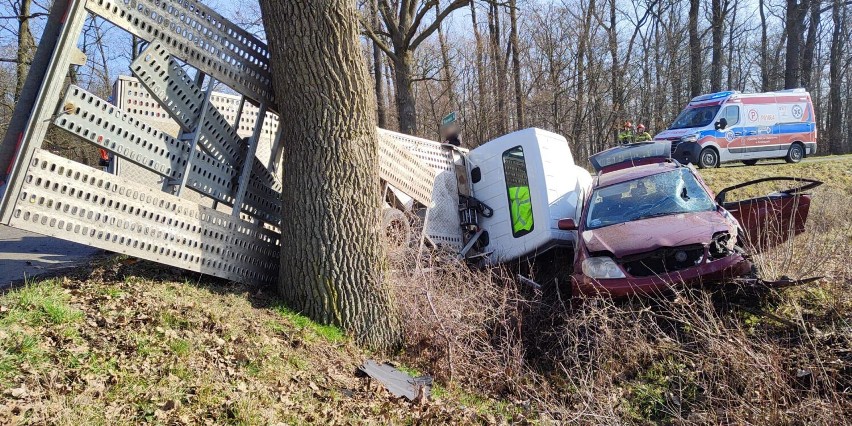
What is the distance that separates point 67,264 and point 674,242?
6789mm

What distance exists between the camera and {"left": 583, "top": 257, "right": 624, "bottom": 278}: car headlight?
5.92m

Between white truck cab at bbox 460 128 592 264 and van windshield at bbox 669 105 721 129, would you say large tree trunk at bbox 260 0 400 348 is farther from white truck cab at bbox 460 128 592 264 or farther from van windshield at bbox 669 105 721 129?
van windshield at bbox 669 105 721 129

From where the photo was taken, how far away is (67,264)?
22.4 ft

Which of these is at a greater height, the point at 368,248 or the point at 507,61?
the point at 507,61

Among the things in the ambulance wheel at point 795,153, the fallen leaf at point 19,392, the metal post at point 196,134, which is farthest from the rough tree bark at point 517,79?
the fallen leaf at point 19,392

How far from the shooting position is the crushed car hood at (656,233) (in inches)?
228

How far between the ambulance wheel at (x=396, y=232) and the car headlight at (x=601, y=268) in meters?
2.12

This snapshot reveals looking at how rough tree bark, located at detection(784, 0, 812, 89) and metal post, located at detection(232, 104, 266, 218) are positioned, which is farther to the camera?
rough tree bark, located at detection(784, 0, 812, 89)

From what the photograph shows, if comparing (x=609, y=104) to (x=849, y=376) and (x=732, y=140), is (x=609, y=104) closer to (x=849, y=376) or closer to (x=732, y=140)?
(x=732, y=140)

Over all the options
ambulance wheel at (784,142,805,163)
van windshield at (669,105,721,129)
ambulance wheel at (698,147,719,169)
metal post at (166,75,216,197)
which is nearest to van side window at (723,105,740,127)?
van windshield at (669,105,721,129)

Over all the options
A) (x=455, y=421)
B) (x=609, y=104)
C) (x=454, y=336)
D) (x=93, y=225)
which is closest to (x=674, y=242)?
(x=454, y=336)

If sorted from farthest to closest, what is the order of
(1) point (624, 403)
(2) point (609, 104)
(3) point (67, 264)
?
(2) point (609, 104)
(3) point (67, 264)
(1) point (624, 403)

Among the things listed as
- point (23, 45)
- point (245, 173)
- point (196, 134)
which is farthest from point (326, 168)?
point (23, 45)

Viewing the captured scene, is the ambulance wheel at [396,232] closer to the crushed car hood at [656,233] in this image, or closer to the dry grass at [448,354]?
the dry grass at [448,354]
